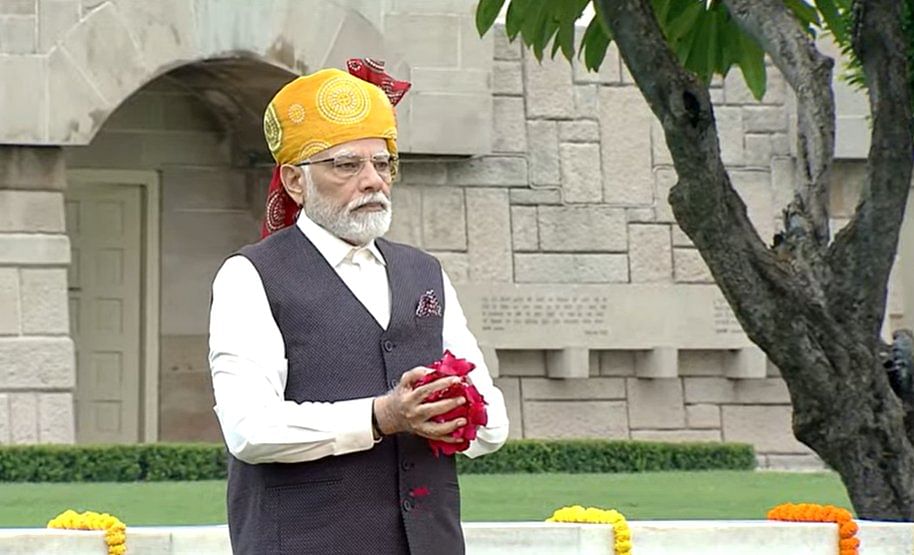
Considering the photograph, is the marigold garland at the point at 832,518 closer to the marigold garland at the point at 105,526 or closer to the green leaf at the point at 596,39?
the green leaf at the point at 596,39

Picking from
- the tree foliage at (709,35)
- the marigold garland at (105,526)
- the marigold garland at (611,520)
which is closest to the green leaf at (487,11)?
the tree foliage at (709,35)

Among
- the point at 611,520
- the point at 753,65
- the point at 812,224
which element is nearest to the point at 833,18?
the point at 753,65

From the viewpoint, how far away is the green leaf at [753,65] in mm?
6992

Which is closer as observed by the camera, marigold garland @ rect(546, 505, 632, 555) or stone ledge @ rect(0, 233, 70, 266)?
marigold garland @ rect(546, 505, 632, 555)

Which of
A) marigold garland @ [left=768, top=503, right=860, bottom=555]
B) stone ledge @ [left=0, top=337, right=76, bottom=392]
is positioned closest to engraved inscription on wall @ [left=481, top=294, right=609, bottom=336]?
stone ledge @ [left=0, top=337, right=76, bottom=392]

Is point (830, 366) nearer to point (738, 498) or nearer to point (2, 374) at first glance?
point (738, 498)

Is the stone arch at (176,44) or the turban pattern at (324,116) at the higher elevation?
the stone arch at (176,44)

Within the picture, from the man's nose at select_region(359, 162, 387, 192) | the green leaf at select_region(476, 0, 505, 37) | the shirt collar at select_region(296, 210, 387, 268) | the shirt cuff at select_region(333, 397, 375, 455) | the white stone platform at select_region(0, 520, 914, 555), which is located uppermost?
the green leaf at select_region(476, 0, 505, 37)

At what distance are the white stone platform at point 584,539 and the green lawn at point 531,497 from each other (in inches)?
101

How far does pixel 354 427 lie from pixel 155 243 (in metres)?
12.6

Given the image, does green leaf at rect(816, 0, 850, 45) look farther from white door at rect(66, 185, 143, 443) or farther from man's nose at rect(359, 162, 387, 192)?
white door at rect(66, 185, 143, 443)

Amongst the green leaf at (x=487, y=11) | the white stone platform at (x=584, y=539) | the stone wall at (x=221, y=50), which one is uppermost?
the stone wall at (x=221, y=50)

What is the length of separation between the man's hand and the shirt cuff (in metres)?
0.02

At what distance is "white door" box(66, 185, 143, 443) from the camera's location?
15586 mm
